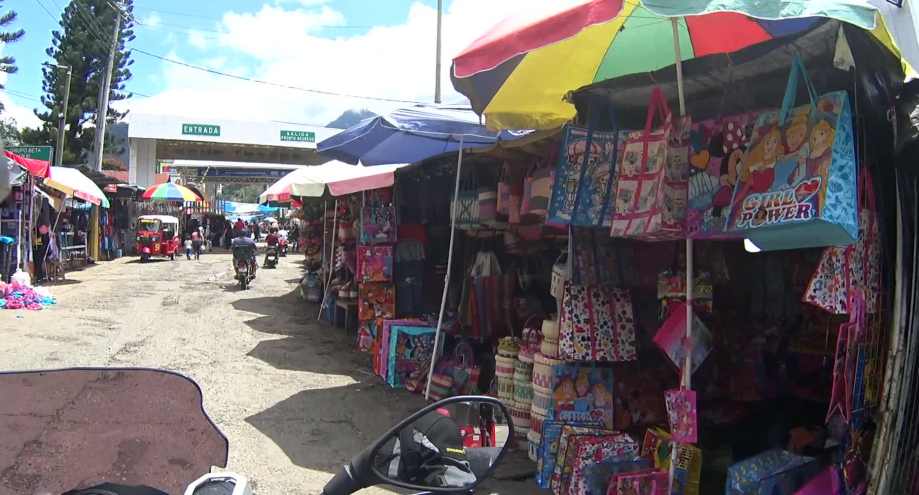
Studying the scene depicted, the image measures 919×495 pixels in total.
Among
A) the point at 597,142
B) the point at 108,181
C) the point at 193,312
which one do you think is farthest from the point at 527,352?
the point at 108,181

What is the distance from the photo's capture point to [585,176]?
4004 millimetres

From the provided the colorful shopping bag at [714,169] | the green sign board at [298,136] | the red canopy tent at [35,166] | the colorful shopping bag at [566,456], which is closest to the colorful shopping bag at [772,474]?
the colorful shopping bag at [566,456]

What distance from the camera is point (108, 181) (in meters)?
20.5

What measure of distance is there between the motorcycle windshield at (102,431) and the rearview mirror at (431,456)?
2.70 ft

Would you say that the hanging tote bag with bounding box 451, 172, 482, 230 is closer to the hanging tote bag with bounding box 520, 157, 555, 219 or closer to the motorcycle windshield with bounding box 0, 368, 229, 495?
the hanging tote bag with bounding box 520, 157, 555, 219

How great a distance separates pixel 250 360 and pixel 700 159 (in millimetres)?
6527

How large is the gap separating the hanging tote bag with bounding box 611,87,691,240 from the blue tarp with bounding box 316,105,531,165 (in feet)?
7.55

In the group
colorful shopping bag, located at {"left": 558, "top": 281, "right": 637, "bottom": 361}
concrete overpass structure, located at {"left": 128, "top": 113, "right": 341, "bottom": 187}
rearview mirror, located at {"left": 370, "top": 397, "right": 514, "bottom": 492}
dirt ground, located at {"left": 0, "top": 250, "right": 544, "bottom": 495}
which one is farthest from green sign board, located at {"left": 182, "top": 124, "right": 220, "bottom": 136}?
rearview mirror, located at {"left": 370, "top": 397, "right": 514, "bottom": 492}

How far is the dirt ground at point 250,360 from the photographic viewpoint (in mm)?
5223

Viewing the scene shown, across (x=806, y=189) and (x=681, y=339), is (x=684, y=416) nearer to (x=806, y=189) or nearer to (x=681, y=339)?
(x=681, y=339)

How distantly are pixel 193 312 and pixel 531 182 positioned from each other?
890cm

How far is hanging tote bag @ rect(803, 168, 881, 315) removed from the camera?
9.53 ft

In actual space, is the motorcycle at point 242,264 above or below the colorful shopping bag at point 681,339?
below

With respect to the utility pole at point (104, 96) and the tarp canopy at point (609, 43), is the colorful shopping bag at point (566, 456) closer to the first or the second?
the tarp canopy at point (609, 43)
